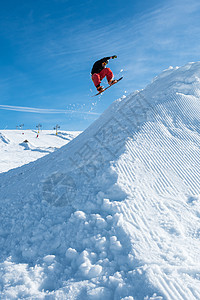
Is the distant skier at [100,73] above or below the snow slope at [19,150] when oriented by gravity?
below

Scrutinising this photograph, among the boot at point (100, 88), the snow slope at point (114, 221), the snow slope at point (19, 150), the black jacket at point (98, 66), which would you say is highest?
the snow slope at point (19, 150)

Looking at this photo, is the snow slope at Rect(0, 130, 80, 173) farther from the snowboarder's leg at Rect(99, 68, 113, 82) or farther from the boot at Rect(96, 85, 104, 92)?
the snowboarder's leg at Rect(99, 68, 113, 82)

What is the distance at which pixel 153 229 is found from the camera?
11.0 ft

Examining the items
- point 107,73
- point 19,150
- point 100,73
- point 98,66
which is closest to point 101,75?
point 100,73

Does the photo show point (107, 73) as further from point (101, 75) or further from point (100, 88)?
point (100, 88)

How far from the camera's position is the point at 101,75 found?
332 inches

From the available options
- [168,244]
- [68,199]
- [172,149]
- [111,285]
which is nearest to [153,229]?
[168,244]

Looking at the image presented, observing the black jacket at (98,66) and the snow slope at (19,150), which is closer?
the black jacket at (98,66)

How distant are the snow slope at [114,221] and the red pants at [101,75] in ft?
9.44

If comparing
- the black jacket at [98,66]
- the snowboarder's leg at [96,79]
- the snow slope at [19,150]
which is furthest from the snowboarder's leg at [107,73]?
the snow slope at [19,150]

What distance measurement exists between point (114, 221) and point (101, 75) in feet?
21.2

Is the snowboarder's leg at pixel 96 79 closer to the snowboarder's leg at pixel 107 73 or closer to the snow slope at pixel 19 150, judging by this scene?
the snowboarder's leg at pixel 107 73

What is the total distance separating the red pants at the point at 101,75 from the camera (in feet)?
27.1

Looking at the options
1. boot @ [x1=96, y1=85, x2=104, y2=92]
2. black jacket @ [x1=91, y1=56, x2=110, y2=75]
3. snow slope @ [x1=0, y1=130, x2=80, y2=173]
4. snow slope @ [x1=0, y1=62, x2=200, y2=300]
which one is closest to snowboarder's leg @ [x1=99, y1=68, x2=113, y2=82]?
black jacket @ [x1=91, y1=56, x2=110, y2=75]
